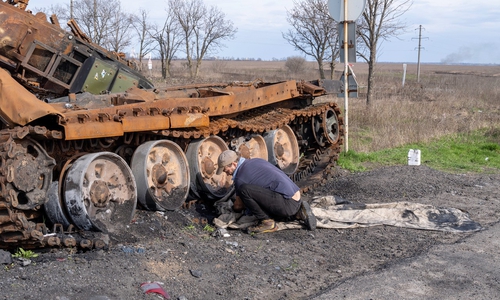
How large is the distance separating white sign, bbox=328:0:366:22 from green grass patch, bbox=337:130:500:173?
274 cm

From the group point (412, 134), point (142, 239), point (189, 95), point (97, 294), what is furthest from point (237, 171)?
point (412, 134)

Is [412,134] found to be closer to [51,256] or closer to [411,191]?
Answer: [411,191]

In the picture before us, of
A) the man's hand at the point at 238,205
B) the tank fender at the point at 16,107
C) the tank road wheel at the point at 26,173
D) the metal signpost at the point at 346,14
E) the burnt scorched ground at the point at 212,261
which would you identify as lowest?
the burnt scorched ground at the point at 212,261

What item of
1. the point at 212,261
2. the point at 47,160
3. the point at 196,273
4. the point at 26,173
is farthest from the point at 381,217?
the point at 26,173

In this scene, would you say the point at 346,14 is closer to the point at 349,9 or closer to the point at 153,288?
the point at 349,9

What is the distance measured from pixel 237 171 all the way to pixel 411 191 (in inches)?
136

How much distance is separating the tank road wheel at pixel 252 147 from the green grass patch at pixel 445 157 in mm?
2433

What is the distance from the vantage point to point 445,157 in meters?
13.3

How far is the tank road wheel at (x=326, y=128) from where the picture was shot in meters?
11.9

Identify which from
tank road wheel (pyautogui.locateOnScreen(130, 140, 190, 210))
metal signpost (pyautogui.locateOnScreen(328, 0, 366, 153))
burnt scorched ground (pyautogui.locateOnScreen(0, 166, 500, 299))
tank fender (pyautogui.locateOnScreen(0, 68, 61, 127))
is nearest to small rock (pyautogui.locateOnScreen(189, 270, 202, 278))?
burnt scorched ground (pyautogui.locateOnScreen(0, 166, 500, 299))

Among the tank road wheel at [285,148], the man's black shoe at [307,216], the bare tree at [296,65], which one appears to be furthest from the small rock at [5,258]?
the bare tree at [296,65]

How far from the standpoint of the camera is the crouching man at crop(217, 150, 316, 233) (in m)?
7.61

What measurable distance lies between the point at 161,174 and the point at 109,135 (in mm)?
1227

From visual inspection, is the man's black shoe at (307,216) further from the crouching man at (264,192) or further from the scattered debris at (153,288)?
the scattered debris at (153,288)
